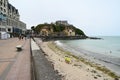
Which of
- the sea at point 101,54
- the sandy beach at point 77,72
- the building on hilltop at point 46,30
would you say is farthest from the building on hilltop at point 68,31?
the sandy beach at point 77,72

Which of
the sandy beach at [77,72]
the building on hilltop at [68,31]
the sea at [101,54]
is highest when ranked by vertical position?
the building on hilltop at [68,31]

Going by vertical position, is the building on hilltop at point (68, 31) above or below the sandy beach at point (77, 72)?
above

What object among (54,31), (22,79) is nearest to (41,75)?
(22,79)

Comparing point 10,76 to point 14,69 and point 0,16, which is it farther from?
point 0,16

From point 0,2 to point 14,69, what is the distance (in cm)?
5095

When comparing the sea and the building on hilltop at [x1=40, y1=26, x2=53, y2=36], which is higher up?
the building on hilltop at [x1=40, y1=26, x2=53, y2=36]

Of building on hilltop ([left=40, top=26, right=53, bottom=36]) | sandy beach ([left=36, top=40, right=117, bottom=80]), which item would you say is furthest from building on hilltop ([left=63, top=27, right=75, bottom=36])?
sandy beach ([left=36, top=40, right=117, bottom=80])

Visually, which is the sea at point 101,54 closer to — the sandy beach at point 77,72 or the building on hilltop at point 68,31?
the sandy beach at point 77,72

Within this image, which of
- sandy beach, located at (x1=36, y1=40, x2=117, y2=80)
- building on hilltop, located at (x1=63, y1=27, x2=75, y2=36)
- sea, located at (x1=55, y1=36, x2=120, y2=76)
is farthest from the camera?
building on hilltop, located at (x1=63, y1=27, x2=75, y2=36)

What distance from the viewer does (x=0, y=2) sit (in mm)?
55969

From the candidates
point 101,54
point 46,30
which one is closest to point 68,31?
point 46,30

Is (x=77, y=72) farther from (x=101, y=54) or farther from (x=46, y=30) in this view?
(x=46, y=30)

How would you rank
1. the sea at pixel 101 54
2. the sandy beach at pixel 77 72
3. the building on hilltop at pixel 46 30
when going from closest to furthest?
the sandy beach at pixel 77 72 < the sea at pixel 101 54 < the building on hilltop at pixel 46 30

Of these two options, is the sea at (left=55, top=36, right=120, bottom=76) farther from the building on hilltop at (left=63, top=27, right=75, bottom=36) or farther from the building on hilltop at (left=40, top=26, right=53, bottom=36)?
the building on hilltop at (left=63, top=27, right=75, bottom=36)
